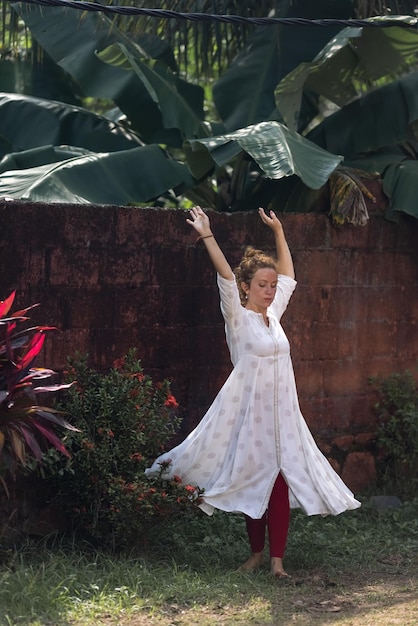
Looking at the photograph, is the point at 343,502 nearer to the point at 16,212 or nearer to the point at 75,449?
the point at 75,449

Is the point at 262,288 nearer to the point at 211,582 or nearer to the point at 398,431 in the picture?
the point at 211,582

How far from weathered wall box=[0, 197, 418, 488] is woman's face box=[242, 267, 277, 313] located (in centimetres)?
82

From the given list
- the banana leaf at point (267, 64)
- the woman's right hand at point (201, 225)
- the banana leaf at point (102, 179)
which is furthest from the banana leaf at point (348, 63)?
the woman's right hand at point (201, 225)

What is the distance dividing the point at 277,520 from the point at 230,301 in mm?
1162

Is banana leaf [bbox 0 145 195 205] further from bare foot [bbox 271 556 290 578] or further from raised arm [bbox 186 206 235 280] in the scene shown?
bare foot [bbox 271 556 290 578]

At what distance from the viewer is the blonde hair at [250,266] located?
19.1ft

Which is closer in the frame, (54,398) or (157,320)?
(54,398)

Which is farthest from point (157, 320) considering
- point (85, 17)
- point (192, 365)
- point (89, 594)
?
point (85, 17)

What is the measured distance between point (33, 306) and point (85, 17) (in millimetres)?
4314

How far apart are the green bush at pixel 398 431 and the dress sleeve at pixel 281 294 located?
1.93m

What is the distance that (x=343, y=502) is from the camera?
5.72 m

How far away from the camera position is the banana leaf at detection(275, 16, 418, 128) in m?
7.97

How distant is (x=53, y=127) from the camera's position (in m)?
8.95

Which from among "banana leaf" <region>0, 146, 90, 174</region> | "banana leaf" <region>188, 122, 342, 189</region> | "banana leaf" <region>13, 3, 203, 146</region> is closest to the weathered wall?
"banana leaf" <region>188, 122, 342, 189</region>
